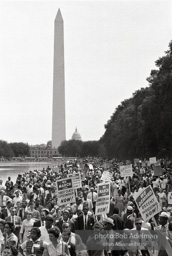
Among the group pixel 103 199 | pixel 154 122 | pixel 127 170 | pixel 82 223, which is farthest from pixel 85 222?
pixel 154 122

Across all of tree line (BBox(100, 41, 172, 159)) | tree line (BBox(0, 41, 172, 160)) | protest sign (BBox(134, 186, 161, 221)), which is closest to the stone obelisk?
tree line (BBox(0, 41, 172, 160))

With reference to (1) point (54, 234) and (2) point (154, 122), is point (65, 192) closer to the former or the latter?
(1) point (54, 234)


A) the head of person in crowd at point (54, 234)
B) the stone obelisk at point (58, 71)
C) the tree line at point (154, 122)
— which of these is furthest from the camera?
the stone obelisk at point (58, 71)

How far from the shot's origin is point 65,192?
14.0 m

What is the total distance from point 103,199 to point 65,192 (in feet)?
6.21

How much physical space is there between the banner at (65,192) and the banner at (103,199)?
4.99 feet

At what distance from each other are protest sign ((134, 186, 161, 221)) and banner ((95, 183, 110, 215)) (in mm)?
1473

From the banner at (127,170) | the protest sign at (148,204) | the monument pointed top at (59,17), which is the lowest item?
the protest sign at (148,204)

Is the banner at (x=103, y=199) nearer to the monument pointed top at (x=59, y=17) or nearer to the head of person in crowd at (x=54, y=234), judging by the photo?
the head of person in crowd at (x=54, y=234)

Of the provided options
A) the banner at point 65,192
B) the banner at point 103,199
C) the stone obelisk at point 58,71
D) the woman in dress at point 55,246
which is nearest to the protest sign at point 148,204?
the banner at point 103,199

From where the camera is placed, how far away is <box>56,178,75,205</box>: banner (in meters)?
13.9

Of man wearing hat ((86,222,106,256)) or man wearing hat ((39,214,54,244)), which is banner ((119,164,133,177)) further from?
man wearing hat ((86,222,106,256))

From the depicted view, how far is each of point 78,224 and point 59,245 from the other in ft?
12.5

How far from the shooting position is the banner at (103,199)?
12102 mm
